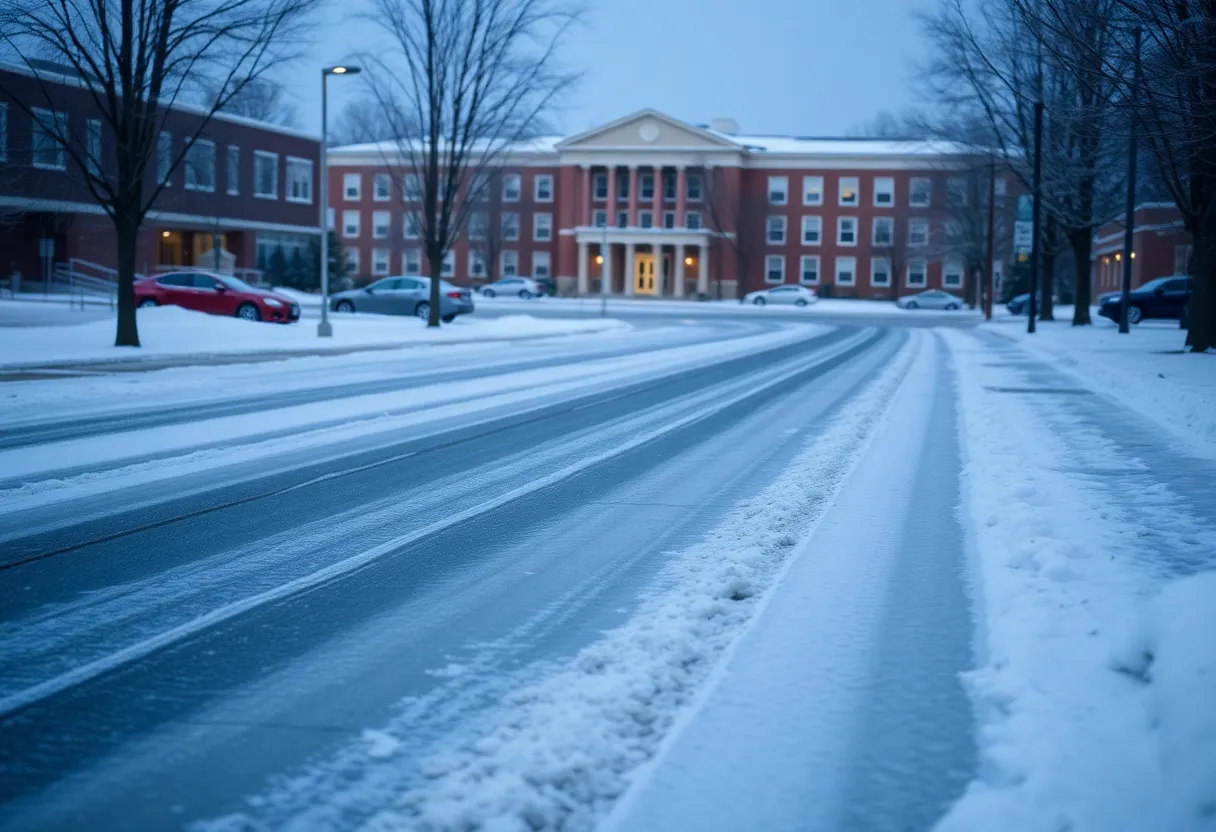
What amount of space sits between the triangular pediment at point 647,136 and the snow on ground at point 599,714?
271ft

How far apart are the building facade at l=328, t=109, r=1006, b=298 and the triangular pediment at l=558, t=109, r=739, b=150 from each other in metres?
0.09

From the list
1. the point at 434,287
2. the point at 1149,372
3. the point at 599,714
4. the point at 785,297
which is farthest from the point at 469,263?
the point at 599,714

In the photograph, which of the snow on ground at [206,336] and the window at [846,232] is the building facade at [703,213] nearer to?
the window at [846,232]

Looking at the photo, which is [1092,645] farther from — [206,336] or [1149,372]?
[206,336]

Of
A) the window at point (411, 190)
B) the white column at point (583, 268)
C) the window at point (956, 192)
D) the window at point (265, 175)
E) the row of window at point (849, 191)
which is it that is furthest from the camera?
the white column at point (583, 268)

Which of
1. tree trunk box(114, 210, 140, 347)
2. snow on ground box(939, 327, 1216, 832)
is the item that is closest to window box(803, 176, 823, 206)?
tree trunk box(114, 210, 140, 347)

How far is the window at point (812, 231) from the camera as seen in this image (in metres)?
90.5

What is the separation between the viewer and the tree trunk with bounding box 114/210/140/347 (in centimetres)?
2283

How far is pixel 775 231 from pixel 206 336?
6910 centimetres

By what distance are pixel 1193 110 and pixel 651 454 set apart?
26.1 ft

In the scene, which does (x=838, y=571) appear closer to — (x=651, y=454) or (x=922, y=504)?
(x=922, y=504)

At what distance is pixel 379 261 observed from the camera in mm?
96062

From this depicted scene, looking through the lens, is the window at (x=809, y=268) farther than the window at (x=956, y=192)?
Yes

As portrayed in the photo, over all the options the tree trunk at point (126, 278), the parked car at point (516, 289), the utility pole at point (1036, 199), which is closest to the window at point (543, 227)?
the parked car at point (516, 289)
